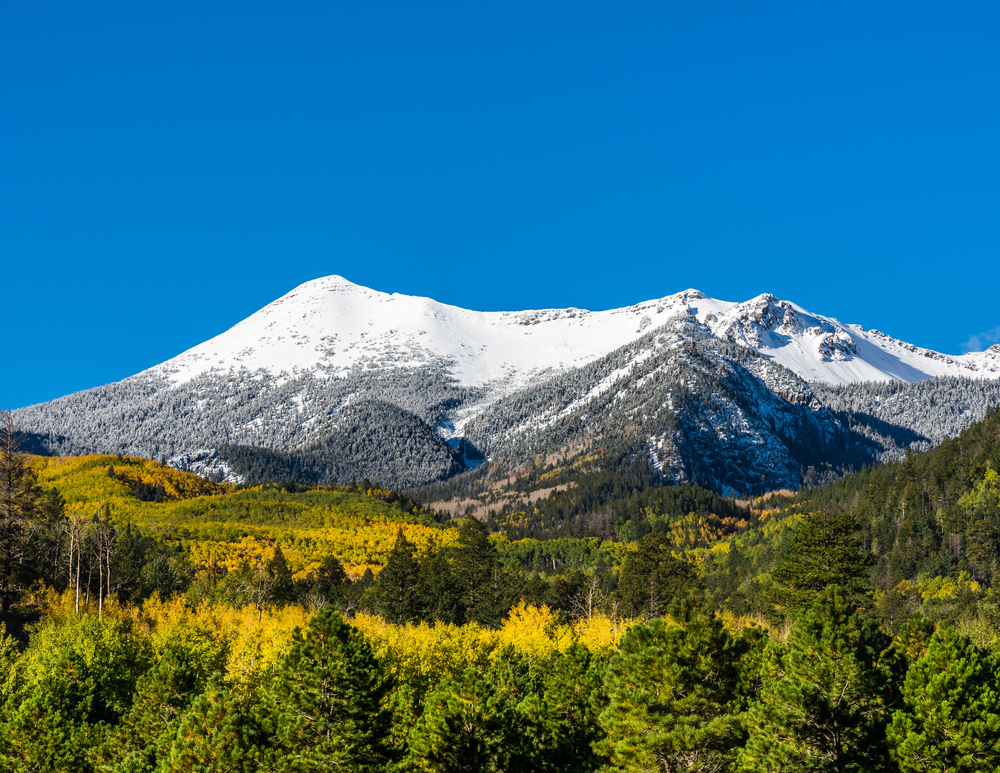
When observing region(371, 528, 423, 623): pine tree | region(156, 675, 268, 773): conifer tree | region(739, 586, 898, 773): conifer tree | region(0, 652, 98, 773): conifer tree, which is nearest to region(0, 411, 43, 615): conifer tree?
region(371, 528, 423, 623): pine tree

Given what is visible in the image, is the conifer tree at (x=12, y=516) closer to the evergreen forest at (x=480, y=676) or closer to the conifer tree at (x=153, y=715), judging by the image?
the evergreen forest at (x=480, y=676)

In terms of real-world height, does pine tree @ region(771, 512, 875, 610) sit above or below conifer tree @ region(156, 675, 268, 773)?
above

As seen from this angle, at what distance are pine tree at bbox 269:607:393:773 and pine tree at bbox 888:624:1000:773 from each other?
26665 millimetres

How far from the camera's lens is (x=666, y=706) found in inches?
1772

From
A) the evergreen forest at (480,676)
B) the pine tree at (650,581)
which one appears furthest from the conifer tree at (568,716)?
the pine tree at (650,581)

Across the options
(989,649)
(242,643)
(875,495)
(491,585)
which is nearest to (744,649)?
(989,649)

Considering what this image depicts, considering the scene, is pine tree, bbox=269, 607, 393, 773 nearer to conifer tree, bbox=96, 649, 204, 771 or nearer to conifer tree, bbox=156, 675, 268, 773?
conifer tree, bbox=156, 675, 268, 773

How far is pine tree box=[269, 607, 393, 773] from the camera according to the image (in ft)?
148

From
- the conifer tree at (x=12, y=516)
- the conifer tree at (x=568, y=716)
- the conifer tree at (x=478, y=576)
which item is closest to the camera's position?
the conifer tree at (x=568, y=716)

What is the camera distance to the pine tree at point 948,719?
141ft

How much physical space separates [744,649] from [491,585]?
201 ft

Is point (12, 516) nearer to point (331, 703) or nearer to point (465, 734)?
point (331, 703)

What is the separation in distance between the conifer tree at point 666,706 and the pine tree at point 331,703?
12.3m

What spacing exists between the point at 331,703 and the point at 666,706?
1744 cm
